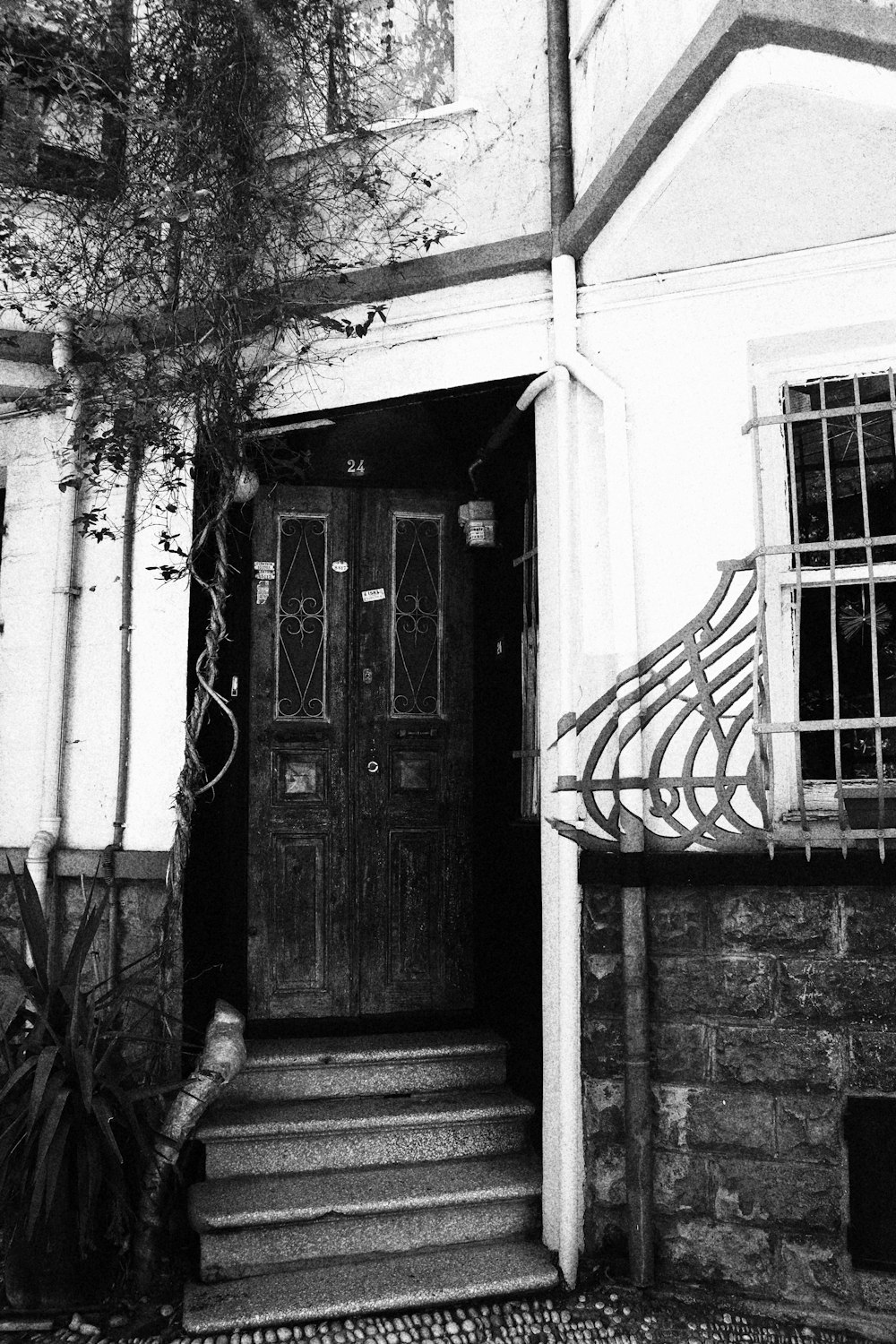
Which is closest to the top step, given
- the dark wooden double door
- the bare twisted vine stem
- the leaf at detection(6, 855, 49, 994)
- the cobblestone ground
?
the dark wooden double door

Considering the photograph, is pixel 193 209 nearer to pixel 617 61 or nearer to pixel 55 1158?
pixel 617 61

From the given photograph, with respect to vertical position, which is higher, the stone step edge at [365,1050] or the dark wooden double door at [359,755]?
the dark wooden double door at [359,755]

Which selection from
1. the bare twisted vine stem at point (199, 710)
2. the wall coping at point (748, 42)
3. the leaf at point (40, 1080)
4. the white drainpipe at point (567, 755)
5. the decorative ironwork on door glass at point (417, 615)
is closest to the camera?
the wall coping at point (748, 42)

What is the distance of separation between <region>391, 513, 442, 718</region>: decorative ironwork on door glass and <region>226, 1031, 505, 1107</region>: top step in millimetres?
1625

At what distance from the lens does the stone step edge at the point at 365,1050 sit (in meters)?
4.49

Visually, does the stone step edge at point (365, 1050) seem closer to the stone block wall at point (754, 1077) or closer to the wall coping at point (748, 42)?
the stone block wall at point (754, 1077)

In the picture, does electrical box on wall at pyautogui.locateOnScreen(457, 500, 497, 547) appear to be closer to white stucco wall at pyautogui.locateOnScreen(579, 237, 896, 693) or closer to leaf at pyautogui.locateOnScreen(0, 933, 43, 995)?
white stucco wall at pyautogui.locateOnScreen(579, 237, 896, 693)

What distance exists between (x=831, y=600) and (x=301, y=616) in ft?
8.40

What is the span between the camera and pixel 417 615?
519 centimetres

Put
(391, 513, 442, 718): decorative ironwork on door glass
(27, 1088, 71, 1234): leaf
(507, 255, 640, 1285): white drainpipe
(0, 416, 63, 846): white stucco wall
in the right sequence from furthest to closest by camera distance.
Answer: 1. (391, 513, 442, 718): decorative ironwork on door glass
2. (0, 416, 63, 846): white stucco wall
3. (507, 255, 640, 1285): white drainpipe
4. (27, 1088, 71, 1234): leaf

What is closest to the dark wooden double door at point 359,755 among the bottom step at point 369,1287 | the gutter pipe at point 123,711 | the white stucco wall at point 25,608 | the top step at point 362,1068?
the top step at point 362,1068

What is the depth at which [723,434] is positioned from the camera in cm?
393

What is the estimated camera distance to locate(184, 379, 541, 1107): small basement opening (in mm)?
4488

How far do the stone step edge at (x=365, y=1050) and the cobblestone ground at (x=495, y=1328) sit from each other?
111 centimetres
